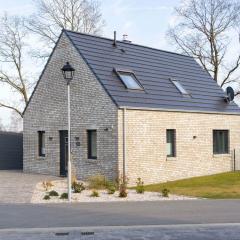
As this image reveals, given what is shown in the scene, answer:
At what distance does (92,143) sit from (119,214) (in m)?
9.61

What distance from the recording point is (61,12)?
4512 cm

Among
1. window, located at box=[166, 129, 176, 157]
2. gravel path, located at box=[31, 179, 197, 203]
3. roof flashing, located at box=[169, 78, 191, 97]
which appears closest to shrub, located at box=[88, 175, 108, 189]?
gravel path, located at box=[31, 179, 197, 203]

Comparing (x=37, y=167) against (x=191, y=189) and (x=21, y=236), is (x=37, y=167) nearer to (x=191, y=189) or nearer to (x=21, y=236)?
(x=191, y=189)

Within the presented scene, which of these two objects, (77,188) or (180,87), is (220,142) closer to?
(180,87)

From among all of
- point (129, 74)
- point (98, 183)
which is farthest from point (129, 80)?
point (98, 183)

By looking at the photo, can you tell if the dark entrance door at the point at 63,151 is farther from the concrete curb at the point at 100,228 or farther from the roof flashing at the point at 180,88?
the concrete curb at the point at 100,228

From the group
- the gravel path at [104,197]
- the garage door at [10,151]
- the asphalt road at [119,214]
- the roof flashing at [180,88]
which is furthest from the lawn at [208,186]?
the garage door at [10,151]

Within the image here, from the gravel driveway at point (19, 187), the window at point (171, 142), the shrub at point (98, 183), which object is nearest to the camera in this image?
the gravel driveway at point (19, 187)

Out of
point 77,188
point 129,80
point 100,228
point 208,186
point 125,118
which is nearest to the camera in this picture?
point 100,228

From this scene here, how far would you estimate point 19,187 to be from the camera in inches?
729

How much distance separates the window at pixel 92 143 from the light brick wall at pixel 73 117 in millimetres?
183

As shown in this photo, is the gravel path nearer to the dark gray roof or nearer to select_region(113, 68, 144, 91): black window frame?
the dark gray roof

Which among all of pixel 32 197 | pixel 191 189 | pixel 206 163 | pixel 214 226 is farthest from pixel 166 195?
pixel 206 163

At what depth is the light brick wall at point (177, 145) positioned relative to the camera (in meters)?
20.5
